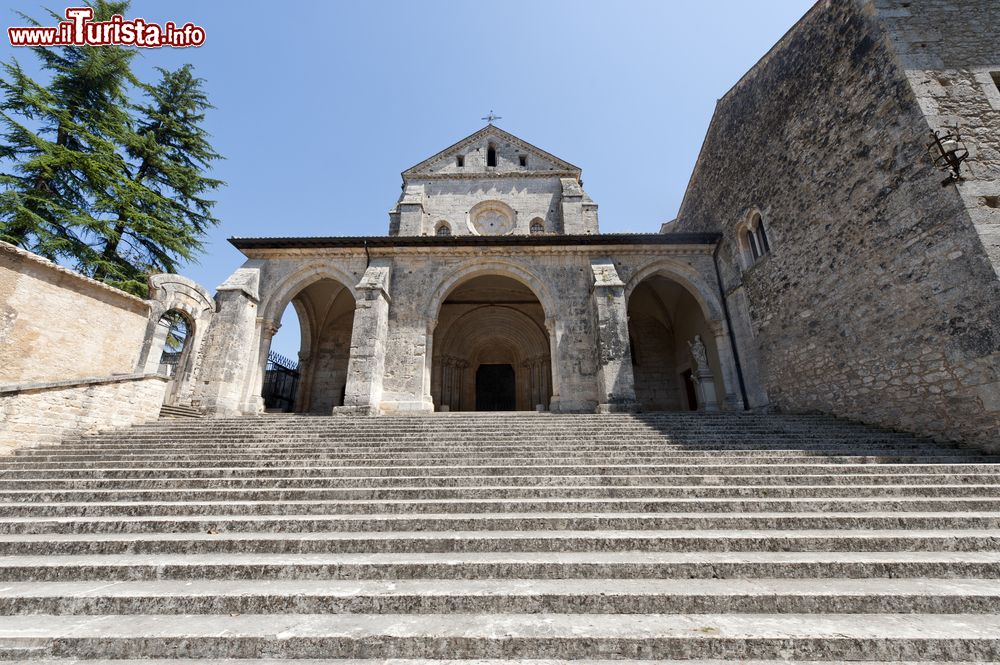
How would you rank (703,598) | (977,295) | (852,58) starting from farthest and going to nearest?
1. (852,58)
2. (977,295)
3. (703,598)

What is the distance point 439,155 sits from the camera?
1750cm

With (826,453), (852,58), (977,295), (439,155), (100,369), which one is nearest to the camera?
(826,453)

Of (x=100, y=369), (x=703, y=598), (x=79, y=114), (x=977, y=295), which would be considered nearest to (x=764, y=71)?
(x=977, y=295)

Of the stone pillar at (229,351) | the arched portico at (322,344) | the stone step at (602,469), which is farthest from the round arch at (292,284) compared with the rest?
the stone step at (602,469)

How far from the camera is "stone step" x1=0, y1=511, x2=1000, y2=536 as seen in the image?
3406 millimetres

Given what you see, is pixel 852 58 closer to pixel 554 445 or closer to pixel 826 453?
pixel 826 453

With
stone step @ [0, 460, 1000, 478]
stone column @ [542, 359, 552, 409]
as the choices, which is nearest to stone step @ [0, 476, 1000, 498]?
stone step @ [0, 460, 1000, 478]

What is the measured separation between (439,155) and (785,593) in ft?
61.5

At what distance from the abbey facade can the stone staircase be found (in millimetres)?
2618

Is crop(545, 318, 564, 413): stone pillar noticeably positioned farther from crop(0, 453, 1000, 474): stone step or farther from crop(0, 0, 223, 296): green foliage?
crop(0, 0, 223, 296): green foliage

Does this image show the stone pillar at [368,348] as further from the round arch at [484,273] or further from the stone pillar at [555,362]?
the stone pillar at [555,362]

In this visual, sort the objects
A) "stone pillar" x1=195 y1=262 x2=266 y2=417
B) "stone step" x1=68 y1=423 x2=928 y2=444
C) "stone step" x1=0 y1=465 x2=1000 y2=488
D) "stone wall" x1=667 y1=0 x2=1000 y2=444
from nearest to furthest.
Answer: "stone step" x1=0 y1=465 x2=1000 y2=488, "stone wall" x1=667 y1=0 x2=1000 y2=444, "stone step" x1=68 y1=423 x2=928 y2=444, "stone pillar" x1=195 y1=262 x2=266 y2=417

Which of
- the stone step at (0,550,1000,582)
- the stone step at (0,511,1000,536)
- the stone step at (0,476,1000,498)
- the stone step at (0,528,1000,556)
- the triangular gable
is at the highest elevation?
the triangular gable

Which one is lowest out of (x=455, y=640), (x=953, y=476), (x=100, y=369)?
(x=455, y=640)
